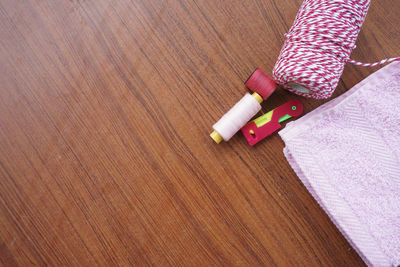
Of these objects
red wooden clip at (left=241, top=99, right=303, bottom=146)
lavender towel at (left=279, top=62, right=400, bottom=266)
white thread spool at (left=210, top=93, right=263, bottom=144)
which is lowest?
lavender towel at (left=279, top=62, right=400, bottom=266)

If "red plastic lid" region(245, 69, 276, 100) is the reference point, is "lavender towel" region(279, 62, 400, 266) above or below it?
below

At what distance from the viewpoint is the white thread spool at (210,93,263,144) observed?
43 cm

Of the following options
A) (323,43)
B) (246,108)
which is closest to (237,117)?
(246,108)

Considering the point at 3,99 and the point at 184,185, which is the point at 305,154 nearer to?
the point at 184,185

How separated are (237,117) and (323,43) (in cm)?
17

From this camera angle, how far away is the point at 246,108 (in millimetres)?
428

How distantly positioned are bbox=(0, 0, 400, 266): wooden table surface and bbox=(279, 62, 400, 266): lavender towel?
0.11 ft

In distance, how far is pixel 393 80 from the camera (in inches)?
16.4

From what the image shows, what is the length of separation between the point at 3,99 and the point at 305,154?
1.88 ft

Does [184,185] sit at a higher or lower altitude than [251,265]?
higher

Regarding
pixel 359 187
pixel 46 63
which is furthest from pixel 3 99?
pixel 359 187

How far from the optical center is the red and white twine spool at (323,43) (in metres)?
0.36

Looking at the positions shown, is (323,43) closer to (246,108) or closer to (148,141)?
(246,108)

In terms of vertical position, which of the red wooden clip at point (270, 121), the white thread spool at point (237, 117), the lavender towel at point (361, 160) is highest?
the white thread spool at point (237, 117)
